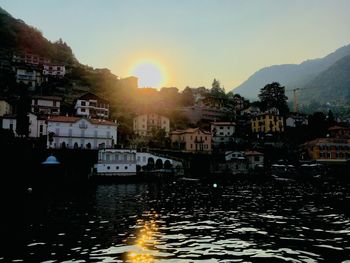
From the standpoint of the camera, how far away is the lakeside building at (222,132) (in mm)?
130250

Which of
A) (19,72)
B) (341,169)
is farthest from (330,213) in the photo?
(19,72)

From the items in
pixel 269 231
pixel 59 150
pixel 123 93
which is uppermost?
pixel 123 93

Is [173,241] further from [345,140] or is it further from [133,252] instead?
[345,140]

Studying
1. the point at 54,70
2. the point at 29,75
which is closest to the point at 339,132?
the point at 54,70

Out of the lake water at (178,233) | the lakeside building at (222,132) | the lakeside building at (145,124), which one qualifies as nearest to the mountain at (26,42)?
the lakeside building at (145,124)

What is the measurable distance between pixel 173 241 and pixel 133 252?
143 inches

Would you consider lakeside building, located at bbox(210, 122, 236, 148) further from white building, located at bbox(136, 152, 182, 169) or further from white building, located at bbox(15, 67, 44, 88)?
white building, located at bbox(15, 67, 44, 88)

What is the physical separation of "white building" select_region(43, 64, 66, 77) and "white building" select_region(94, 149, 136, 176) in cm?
8488

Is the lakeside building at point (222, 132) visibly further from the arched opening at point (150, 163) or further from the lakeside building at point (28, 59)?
the lakeside building at point (28, 59)

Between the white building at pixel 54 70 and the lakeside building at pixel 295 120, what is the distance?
107254mm

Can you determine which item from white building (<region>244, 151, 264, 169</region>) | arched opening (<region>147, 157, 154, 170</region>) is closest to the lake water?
arched opening (<region>147, 157, 154, 170</region>)

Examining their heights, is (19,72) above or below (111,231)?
above

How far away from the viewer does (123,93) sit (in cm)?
16350

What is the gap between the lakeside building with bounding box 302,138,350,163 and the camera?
4545 inches
